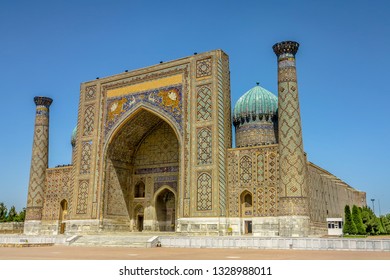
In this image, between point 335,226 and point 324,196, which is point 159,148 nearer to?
point 324,196

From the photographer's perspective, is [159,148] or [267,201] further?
[159,148]

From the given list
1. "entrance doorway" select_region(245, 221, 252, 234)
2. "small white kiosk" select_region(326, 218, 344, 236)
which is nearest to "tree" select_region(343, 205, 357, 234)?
"small white kiosk" select_region(326, 218, 344, 236)

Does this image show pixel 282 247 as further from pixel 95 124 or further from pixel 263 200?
pixel 95 124

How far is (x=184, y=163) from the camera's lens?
14492 millimetres

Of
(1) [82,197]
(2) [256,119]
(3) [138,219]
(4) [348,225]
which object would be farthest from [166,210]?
(4) [348,225]

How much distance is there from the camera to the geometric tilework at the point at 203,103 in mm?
14477

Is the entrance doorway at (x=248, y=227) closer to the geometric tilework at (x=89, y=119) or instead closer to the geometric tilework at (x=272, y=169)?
the geometric tilework at (x=272, y=169)

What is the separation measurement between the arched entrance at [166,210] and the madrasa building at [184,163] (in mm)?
41

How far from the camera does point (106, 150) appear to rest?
16.7m

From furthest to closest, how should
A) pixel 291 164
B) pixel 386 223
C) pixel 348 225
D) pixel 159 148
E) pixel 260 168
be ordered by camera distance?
1. pixel 386 223
2. pixel 159 148
3. pixel 348 225
4. pixel 260 168
5. pixel 291 164

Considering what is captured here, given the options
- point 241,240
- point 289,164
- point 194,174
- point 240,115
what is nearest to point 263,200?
point 289,164

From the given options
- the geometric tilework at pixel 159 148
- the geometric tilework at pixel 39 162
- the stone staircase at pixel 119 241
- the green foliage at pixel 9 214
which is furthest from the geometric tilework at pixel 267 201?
the green foliage at pixel 9 214

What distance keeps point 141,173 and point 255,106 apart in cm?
557

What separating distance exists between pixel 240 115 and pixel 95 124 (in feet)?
20.0
